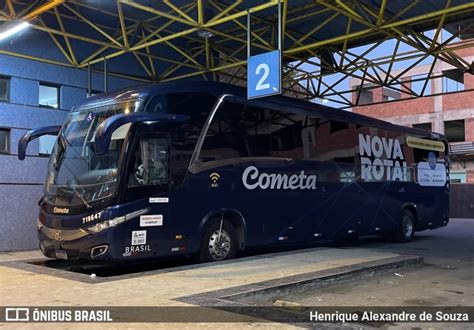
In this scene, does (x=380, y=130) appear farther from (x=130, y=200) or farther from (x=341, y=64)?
(x=130, y=200)

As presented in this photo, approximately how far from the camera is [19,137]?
14234 millimetres

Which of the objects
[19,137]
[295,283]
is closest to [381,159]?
[295,283]

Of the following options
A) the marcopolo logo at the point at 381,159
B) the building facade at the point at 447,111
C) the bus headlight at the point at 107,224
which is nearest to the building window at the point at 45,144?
the bus headlight at the point at 107,224

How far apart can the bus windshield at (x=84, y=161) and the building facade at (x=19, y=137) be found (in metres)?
3.95

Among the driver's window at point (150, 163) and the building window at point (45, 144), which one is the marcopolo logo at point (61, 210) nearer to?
the driver's window at point (150, 163)

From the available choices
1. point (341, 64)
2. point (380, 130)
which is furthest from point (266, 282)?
point (341, 64)

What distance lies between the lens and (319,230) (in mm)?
13727

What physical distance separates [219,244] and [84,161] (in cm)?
310

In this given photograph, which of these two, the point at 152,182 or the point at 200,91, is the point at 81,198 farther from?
the point at 200,91

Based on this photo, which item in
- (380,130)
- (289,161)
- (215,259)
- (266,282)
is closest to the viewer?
(266,282)

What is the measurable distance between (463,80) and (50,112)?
35426mm

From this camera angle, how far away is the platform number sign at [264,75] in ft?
32.7

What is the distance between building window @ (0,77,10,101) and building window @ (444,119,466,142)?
37610 millimetres

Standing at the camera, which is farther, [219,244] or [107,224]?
[219,244]
